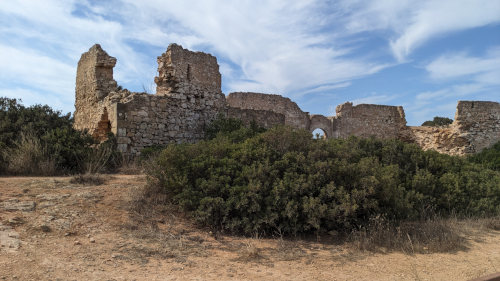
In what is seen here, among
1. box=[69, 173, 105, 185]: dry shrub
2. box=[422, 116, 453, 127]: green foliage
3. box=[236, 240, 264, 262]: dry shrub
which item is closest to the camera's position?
box=[236, 240, 264, 262]: dry shrub

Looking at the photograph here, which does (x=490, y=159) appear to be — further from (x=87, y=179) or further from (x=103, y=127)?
(x=87, y=179)

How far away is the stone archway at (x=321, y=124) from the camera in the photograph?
882 inches

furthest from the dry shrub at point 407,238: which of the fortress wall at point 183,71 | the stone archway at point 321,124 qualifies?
the stone archway at point 321,124

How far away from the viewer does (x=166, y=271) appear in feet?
13.5

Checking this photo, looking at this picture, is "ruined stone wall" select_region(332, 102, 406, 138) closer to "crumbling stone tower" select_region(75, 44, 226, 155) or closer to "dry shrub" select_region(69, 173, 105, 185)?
"crumbling stone tower" select_region(75, 44, 226, 155)

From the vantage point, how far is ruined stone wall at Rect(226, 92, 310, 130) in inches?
787

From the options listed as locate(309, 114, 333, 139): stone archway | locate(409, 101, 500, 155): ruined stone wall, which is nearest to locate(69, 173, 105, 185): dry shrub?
locate(309, 114, 333, 139): stone archway

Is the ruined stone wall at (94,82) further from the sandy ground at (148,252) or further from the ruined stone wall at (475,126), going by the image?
the ruined stone wall at (475,126)

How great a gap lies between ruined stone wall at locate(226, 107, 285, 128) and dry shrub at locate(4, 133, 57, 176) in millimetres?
6150

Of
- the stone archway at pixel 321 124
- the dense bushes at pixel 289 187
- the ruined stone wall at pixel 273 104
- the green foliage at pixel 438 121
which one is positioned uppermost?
the green foliage at pixel 438 121

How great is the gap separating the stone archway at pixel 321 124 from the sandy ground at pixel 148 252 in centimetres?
1622

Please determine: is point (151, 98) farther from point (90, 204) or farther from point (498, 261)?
point (498, 261)

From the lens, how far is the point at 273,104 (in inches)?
821

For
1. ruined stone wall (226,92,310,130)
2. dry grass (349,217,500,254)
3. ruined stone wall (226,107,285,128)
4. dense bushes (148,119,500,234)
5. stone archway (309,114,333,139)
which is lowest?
dry grass (349,217,500,254)
